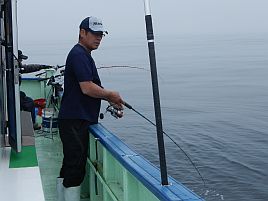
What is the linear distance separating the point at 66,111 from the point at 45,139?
2865mm

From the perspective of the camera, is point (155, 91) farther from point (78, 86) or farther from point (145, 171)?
point (78, 86)

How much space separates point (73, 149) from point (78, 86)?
0.47 m

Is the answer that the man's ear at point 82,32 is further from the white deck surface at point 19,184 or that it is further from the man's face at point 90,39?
the white deck surface at point 19,184

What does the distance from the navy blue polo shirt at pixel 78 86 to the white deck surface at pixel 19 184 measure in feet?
1.93

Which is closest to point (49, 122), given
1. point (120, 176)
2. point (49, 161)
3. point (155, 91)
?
point (49, 161)

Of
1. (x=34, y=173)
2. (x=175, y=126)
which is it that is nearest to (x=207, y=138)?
(x=175, y=126)

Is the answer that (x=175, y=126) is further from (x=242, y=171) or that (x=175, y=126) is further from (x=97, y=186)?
(x=97, y=186)

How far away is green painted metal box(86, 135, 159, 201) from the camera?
2.66 meters

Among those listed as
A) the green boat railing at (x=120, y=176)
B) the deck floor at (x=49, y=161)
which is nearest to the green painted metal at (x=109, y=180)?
the green boat railing at (x=120, y=176)

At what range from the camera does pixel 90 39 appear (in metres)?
3.39

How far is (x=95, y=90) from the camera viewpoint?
3270 millimetres

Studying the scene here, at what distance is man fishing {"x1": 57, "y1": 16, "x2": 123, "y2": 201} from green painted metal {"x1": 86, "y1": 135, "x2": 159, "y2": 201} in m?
0.16

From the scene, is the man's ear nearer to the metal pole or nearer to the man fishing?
the man fishing

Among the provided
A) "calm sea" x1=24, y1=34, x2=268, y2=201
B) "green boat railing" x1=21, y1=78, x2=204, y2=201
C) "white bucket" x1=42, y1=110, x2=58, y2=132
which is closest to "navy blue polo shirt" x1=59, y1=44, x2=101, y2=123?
"green boat railing" x1=21, y1=78, x2=204, y2=201
